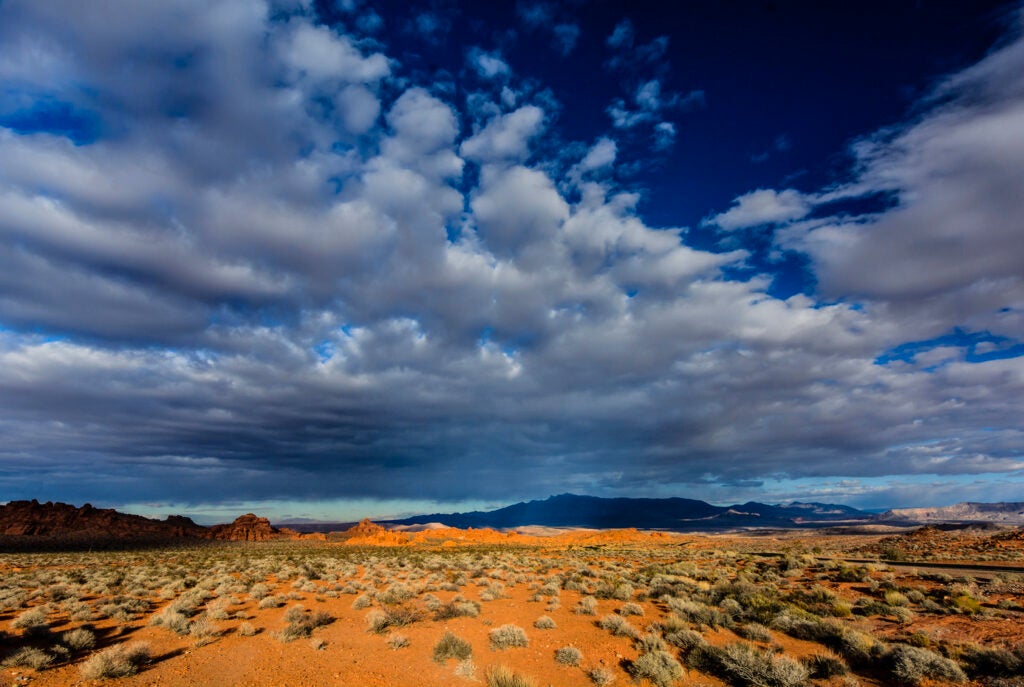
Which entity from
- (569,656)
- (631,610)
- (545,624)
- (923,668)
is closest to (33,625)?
(545,624)

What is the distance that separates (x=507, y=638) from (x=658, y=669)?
14.1 ft

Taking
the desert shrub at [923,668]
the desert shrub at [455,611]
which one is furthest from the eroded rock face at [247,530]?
the desert shrub at [923,668]

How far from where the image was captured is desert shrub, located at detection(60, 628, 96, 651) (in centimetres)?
1173

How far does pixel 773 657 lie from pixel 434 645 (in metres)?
8.65

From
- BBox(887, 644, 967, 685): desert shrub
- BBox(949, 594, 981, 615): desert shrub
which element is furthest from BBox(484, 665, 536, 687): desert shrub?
BBox(949, 594, 981, 615): desert shrub

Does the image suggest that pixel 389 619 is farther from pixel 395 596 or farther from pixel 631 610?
pixel 631 610

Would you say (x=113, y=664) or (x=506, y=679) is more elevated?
(x=113, y=664)

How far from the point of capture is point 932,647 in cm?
1119

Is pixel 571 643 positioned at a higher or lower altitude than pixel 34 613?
lower

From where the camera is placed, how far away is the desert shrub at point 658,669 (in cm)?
998

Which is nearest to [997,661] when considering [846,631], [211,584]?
[846,631]

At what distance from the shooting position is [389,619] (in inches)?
565

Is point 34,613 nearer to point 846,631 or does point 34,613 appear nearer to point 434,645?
point 434,645

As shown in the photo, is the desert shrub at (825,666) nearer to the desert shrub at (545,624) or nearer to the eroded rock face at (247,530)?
the desert shrub at (545,624)
